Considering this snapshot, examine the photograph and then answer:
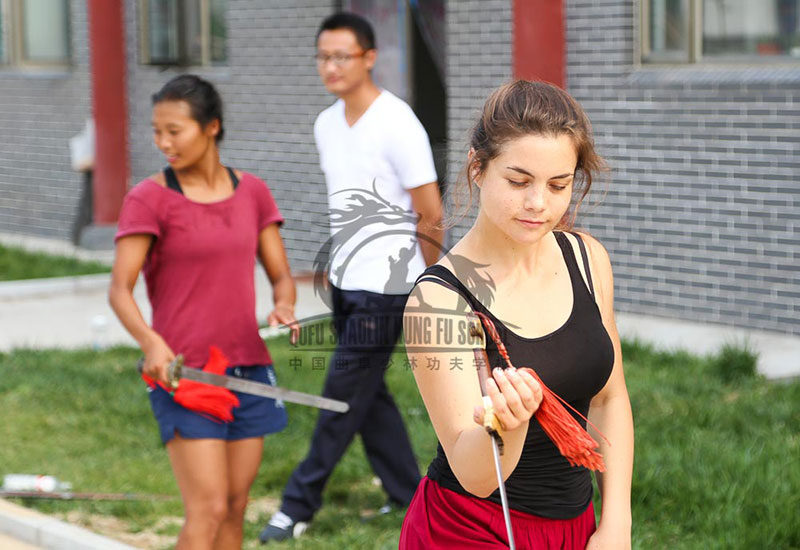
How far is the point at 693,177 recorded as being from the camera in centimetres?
878

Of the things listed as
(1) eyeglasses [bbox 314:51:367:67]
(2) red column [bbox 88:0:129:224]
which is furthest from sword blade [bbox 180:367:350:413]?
(2) red column [bbox 88:0:129:224]

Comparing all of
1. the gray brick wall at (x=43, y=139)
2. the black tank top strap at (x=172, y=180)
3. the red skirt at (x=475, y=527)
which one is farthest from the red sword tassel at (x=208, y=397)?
the gray brick wall at (x=43, y=139)

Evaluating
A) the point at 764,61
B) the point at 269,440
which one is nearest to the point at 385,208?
the point at 269,440

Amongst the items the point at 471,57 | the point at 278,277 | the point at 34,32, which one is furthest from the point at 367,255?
the point at 34,32

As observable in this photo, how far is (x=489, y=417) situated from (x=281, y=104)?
31.8ft

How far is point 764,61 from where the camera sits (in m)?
8.55

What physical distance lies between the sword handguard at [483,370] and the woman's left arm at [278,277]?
6.41 feet

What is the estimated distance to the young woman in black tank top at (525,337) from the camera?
8.87 ft

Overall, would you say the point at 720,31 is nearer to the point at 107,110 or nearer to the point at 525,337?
the point at 525,337

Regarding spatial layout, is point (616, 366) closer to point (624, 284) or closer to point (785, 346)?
point (785, 346)

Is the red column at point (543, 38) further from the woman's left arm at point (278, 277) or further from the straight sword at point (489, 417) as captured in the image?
the straight sword at point (489, 417)

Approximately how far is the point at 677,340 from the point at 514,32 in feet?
8.85

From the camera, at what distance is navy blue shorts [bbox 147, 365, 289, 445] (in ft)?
13.9

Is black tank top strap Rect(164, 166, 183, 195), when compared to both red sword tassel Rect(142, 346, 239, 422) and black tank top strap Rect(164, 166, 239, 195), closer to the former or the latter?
black tank top strap Rect(164, 166, 239, 195)
